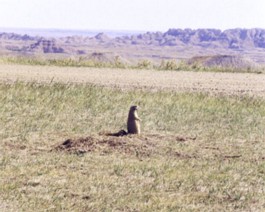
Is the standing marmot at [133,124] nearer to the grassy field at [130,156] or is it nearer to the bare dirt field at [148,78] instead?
the grassy field at [130,156]

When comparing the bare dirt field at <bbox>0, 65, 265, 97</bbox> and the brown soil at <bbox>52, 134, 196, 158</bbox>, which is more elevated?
the brown soil at <bbox>52, 134, 196, 158</bbox>

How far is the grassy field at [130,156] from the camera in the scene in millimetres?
9344

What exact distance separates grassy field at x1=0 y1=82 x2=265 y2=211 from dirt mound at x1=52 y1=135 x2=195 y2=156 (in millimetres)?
25

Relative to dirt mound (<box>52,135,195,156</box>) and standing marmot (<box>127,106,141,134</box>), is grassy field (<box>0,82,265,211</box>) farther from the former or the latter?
standing marmot (<box>127,106,141,134</box>)

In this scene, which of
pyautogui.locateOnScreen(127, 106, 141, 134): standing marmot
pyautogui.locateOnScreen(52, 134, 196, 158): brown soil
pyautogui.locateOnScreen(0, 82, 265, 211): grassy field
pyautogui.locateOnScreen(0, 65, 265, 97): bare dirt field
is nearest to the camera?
pyautogui.locateOnScreen(0, 82, 265, 211): grassy field

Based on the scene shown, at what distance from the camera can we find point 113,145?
1236cm

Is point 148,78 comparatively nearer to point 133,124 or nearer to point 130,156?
point 133,124

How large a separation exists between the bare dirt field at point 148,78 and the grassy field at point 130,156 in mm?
5467

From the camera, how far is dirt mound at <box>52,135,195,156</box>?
12.1m

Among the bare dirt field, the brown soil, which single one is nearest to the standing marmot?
the brown soil

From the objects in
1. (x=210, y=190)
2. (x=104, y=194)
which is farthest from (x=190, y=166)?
(x=104, y=194)

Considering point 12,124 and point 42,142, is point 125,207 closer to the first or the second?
point 42,142

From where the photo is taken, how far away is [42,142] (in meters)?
12.8

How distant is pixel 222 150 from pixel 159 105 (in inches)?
207
